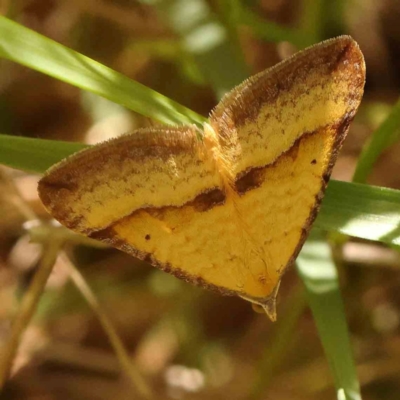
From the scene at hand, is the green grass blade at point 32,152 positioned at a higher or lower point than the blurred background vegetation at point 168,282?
lower

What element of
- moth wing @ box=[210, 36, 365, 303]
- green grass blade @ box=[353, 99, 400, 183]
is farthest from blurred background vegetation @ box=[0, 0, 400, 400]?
moth wing @ box=[210, 36, 365, 303]

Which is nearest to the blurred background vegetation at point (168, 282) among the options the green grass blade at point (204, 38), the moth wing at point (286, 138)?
the green grass blade at point (204, 38)

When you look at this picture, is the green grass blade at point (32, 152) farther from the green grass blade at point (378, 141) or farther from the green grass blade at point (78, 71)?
the green grass blade at point (378, 141)

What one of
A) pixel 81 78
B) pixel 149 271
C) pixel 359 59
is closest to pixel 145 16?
pixel 149 271

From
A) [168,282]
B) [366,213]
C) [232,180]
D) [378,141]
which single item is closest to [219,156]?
[232,180]

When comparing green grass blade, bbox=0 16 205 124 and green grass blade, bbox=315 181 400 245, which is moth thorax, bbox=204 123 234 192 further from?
green grass blade, bbox=315 181 400 245

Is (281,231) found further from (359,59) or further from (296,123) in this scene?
(359,59)

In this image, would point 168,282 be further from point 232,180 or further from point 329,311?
point 232,180
